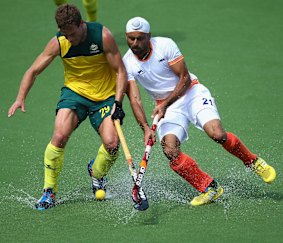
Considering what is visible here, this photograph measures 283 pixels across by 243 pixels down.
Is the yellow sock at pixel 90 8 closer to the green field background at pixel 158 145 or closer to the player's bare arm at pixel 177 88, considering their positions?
the green field background at pixel 158 145

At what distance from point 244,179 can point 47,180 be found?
187cm

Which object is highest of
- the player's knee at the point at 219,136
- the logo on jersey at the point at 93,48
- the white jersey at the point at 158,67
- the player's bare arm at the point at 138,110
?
the logo on jersey at the point at 93,48

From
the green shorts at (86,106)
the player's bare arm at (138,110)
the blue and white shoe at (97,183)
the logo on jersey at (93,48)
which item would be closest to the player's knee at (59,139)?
the green shorts at (86,106)

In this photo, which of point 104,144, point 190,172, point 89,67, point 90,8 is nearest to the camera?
point 190,172

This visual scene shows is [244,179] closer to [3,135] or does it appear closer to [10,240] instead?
[10,240]

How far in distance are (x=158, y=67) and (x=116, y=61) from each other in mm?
414

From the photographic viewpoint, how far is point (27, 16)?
12.3 metres

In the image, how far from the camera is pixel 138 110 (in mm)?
6863

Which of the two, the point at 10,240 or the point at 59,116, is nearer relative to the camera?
the point at 10,240

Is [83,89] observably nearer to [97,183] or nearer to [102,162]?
[102,162]

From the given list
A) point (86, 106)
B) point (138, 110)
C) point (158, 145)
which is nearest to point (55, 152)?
point (86, 106)

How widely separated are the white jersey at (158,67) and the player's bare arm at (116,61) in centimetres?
20

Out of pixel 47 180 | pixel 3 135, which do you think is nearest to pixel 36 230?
pixel 47 180

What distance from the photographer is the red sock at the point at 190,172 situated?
676 cm
